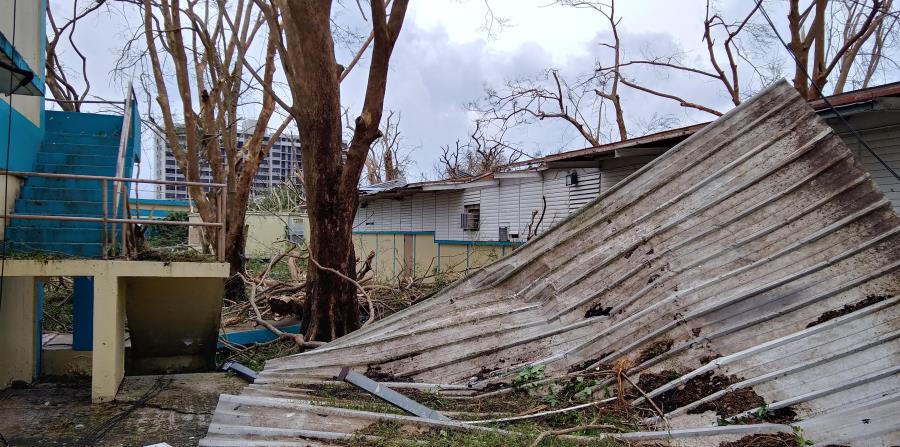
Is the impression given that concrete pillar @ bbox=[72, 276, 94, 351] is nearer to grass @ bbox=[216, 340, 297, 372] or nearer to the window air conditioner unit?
grass @ bbox=[216, 340, 297, 372]

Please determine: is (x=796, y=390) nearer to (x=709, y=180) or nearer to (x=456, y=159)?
(x=709, y=180)

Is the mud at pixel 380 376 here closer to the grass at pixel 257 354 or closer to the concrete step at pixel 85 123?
the grass at pixel 257 354

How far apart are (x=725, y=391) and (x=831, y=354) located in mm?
799

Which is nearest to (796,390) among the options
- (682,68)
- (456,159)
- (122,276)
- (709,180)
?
(709,180)

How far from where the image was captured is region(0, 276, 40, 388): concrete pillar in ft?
28.9

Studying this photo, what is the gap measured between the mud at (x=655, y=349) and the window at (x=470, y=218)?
12.5 m

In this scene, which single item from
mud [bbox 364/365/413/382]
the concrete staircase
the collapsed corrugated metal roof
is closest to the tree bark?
the collapsed corrugated metal roof

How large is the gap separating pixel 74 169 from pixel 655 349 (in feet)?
29.7

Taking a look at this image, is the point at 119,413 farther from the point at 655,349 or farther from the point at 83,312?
the point at 655,349

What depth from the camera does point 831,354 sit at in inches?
175

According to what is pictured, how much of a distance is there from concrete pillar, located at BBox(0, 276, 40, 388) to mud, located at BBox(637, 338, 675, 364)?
342 inches

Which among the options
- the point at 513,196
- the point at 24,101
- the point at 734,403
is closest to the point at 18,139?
the point at 24,101

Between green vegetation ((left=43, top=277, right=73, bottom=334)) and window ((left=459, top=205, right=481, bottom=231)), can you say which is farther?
window ((left=459, top=205, right=481, bottom=231))

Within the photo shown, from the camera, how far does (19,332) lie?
8.91 m
